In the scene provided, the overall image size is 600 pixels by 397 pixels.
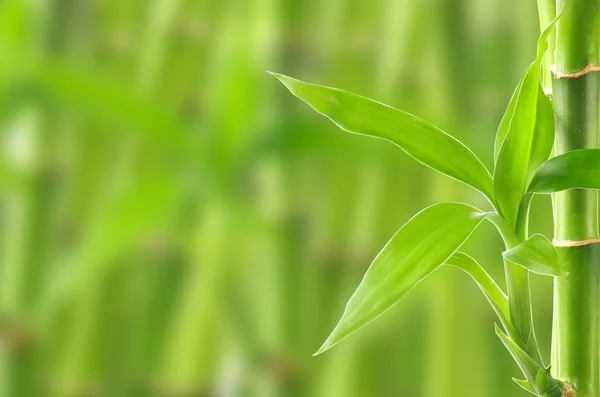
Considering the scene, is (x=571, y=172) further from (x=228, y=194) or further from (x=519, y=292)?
(x=228, y=194)

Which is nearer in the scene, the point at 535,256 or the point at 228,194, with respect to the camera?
the point at 535,256

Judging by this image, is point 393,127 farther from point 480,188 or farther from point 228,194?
point 228,194

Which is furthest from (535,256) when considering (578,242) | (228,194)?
(228,194)

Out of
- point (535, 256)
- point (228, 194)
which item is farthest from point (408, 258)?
point (228, 194)

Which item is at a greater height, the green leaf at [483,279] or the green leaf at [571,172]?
the green leaf at [571,172]

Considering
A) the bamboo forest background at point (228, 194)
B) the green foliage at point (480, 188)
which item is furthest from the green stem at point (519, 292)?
the bamboo forest background at point (228, 194)

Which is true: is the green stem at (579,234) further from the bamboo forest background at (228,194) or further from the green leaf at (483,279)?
the bamboo forest background at (228,194)
